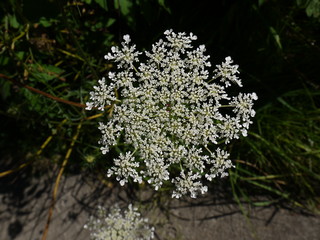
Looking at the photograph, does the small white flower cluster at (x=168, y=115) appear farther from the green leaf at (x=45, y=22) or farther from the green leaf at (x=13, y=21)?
the green leaf at (x=13, y=21)

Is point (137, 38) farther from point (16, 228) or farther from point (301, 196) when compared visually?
point (16, 228)

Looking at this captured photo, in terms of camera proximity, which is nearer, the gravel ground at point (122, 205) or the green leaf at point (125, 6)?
→ the green leaf at point (125, 6)

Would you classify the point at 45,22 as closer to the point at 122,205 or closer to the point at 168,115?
the point at 168,115

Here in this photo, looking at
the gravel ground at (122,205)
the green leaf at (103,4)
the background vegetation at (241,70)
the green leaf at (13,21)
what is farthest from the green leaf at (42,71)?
the gravel ground at (122,205)

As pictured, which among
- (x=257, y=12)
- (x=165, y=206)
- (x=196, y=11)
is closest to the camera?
(x=257, y=12)

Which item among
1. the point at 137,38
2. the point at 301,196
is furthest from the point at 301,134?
the point at 137,38

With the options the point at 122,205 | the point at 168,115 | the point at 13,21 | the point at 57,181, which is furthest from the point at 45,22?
the point at 122,205
